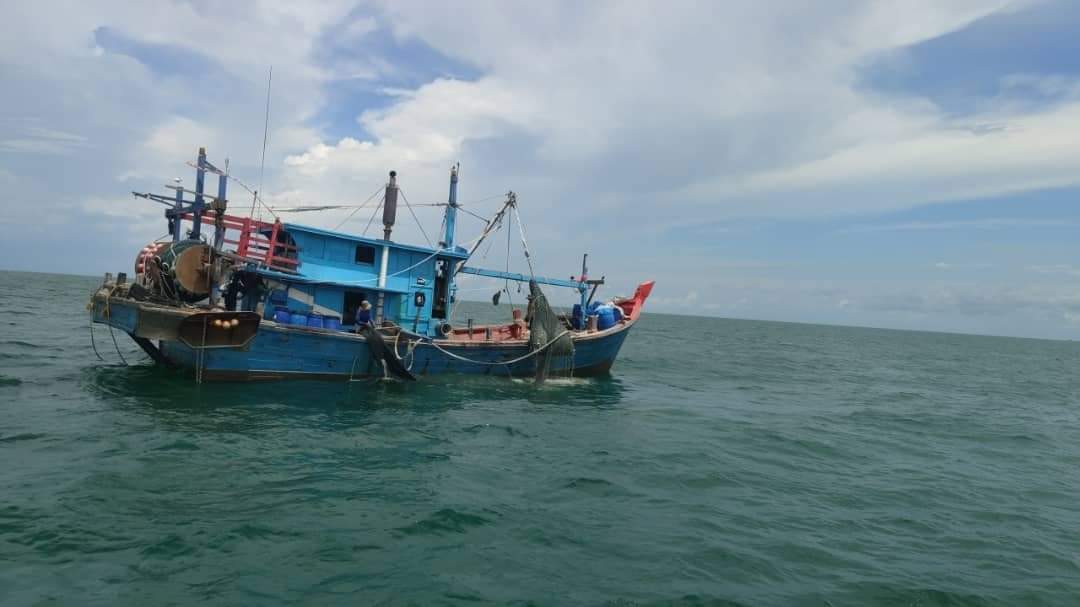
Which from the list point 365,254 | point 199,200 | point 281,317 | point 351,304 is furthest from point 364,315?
point 199,200

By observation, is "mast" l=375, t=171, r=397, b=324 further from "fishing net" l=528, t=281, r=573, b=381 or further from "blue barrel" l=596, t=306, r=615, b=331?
"blue barrel" l=596, t=306, r=615, b=331

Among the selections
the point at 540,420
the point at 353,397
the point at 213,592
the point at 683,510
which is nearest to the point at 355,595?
the point at 213,592

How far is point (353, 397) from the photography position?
14438mm

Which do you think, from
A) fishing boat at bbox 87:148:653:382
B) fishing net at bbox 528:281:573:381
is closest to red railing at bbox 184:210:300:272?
fishing boat at bbox 87:148:653:382

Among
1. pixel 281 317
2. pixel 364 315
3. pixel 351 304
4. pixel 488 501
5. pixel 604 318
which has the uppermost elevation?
pixel 604 318

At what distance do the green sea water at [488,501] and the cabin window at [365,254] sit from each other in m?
3.78

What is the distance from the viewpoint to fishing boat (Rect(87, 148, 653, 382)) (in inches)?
552

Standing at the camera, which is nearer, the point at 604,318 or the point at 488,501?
the point at 488,501

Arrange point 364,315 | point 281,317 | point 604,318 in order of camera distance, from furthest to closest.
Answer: point 604,318 < point 364,315 < point 281,317

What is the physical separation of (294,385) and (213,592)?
10.1 metres

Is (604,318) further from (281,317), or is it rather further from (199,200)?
(199,200)

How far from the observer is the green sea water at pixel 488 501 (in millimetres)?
5945

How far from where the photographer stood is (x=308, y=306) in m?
15.9

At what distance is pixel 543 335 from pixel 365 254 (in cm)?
571
